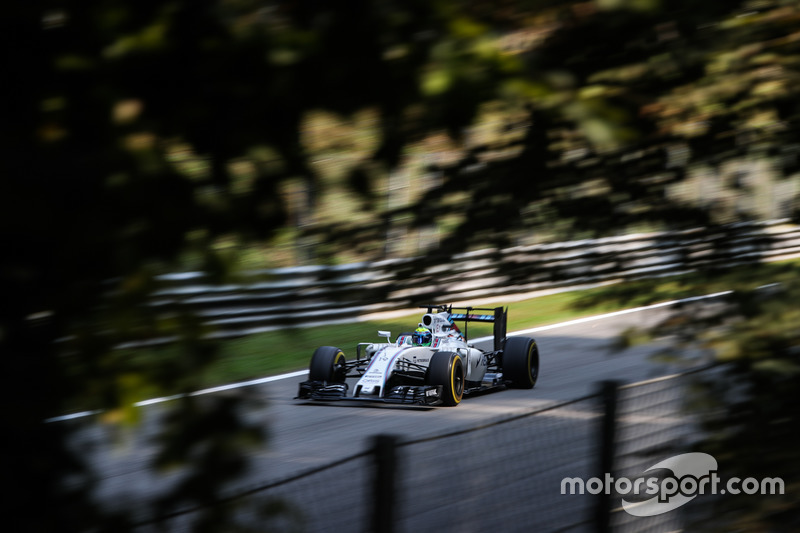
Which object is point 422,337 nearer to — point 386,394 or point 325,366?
point 386,394

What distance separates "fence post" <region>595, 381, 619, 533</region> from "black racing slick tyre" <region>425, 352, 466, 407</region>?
583 cm

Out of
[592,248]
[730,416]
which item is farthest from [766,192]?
[730,416]

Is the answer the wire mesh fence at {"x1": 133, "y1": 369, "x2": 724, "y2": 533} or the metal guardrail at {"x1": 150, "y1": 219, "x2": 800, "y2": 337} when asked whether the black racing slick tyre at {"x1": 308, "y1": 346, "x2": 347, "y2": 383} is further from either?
the metal guardrail at {"x1": 150, "y1": 219, "x2": 800, "y2": 337}

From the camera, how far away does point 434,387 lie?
32.1ft

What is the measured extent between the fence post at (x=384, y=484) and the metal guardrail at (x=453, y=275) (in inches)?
25.7

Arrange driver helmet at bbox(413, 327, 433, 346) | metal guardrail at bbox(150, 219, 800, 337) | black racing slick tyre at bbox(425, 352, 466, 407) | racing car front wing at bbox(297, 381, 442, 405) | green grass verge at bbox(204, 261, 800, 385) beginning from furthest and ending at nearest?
driver helmet at bbox(413, 327, 433, 346) < black racing slick tyre at bbox(425, 352, 466, 407) < racing car front wing at bbox(297, 381, 442, 405) < green grass verge at bbox(204, 261, 800, 385) < metal guardrail at bbox(150, 219, 800, 337)

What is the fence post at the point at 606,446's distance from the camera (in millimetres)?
3953

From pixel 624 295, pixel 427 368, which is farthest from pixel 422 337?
pixel 624 295

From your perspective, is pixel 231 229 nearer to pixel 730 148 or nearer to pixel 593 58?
pixel 593 58

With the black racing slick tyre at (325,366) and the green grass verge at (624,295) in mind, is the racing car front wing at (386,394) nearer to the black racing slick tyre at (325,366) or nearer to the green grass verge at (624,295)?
the black racing slick tyre at (325,366)

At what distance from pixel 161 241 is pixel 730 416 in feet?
7.92

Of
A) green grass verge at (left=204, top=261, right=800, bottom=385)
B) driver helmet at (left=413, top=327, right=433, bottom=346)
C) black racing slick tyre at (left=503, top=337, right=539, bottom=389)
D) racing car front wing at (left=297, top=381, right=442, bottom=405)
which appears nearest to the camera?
green grass verge at (left=204, top=261, right=800, bottom=385)

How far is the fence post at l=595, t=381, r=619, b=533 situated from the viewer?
3.95m

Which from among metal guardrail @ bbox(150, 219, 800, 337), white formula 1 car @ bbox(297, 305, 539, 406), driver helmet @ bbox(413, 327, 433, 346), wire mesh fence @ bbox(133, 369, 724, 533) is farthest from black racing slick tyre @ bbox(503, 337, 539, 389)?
metal guardrail @ bbox(150, 219, 800, 337)
